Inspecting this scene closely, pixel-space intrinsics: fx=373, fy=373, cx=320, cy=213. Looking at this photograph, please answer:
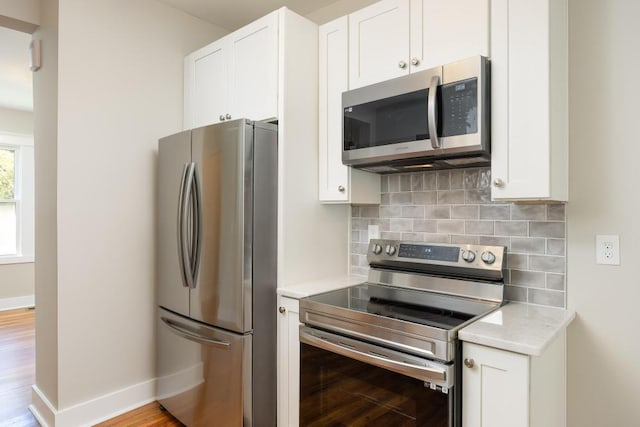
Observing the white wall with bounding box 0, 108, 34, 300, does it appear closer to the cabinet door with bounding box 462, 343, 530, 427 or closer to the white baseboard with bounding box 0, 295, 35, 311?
the white baseboard with bounding box 0, 295, 35, 311

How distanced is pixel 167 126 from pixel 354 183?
147 cm

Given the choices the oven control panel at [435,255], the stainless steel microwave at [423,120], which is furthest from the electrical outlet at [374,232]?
the stainless steel microwave at [423,120]

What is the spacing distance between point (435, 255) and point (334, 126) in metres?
0.91

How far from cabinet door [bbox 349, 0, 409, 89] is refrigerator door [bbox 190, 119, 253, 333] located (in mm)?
685

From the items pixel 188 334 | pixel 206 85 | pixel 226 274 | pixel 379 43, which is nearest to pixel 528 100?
pixel 379 43

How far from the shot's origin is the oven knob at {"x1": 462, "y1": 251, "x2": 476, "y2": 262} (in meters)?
1.80

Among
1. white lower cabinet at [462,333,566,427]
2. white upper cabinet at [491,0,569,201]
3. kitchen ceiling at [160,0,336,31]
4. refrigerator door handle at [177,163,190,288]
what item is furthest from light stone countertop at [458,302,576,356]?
kitchen ceiling at [160,0,336,31]

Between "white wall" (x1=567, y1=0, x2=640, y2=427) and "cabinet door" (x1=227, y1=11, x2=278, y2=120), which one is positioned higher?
"cabinet door" (x1=227, y1=11, x2=278, y2=120)

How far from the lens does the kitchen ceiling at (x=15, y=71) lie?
3113mm

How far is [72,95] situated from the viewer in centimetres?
221

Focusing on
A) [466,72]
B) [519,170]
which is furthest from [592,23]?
[519,170]

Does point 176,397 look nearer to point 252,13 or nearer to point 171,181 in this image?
point 171,181

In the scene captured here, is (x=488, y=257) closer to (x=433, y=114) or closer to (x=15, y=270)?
(x=433, y=114)

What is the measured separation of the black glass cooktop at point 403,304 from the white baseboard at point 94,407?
1.54m
